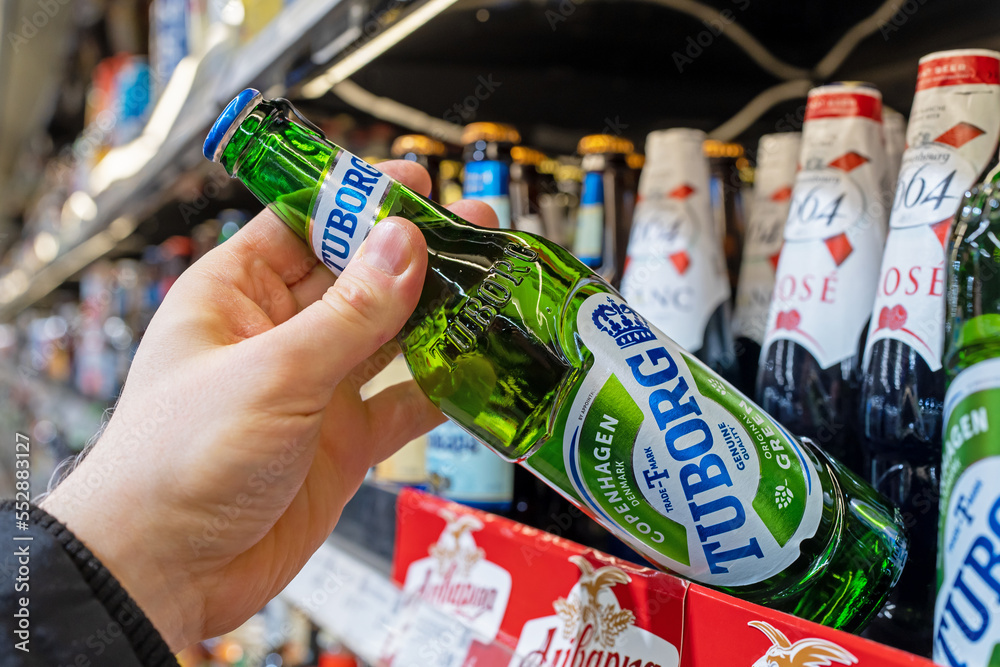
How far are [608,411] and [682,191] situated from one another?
0.36 meters

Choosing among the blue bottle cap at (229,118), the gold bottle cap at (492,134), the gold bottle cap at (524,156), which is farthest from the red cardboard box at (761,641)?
the gold bottle cap at (524,156)

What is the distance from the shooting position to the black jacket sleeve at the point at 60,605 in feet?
1.86

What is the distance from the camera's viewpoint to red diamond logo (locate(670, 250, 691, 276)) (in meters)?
0.85

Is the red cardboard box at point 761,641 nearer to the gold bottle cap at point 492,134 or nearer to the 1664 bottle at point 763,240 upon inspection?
the 1664 bottle at point 763,240

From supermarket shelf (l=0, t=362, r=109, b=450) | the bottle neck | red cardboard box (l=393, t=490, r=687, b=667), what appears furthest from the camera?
supermarket shelf (l=0, t=362, r=109, b=450)

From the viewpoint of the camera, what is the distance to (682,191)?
842 millimetres

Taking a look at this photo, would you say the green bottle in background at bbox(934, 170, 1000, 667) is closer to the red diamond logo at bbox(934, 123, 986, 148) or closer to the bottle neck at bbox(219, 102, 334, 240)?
the red diamond logo at bbox(934, 123, 986, 148)

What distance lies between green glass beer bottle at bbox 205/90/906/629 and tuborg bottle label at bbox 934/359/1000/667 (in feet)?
0.39

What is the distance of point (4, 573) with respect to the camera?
0.57 metres

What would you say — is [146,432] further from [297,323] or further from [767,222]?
[767,222]

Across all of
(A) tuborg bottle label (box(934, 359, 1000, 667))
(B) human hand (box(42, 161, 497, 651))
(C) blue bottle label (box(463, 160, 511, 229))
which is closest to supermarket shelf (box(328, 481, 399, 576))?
(B) human hand (box(42, 161, 497, 651))

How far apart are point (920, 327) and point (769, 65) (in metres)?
0.58

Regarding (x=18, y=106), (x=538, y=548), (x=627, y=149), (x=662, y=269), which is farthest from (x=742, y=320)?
(x=18, y=106)

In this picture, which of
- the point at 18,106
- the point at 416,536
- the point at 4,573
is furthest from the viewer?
the point at 18,106
